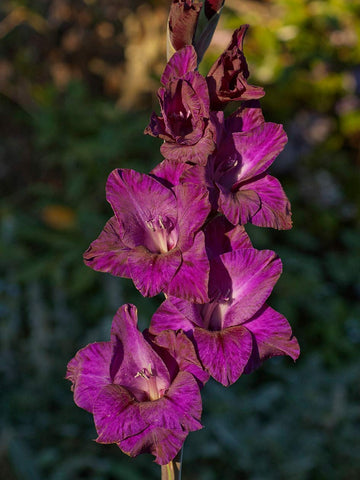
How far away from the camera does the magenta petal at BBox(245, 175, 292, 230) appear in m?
0.90

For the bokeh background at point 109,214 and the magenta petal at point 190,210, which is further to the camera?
the bokeh background at point 109,214

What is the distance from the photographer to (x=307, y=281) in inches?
145

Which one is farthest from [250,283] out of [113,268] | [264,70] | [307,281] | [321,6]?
[321,6]

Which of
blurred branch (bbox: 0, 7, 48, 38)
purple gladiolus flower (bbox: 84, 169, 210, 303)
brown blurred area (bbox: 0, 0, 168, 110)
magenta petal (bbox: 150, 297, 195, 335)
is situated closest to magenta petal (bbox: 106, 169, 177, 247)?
purple gladiolus flower (bbox: 84, 169, 210, 303)

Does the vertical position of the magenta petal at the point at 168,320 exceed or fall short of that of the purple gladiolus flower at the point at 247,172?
it falls short

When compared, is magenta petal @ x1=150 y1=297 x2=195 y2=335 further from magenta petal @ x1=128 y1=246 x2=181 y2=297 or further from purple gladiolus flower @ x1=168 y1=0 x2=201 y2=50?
purple gladiolus flower @ x1=168 y1=0 x2=201 y2=50

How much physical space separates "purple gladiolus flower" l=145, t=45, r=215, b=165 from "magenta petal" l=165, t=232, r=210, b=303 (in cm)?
13

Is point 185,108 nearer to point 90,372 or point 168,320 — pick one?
point 168,320

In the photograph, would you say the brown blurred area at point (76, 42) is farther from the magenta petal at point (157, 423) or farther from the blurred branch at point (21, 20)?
the magenta petal at point (157, 423)

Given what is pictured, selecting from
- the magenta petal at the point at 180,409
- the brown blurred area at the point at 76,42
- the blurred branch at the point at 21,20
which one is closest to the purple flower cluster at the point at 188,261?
the magenta petal at the point at 180,409

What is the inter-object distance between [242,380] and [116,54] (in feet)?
13.3

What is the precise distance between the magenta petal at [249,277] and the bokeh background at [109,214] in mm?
1553

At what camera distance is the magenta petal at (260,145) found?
3.02ft

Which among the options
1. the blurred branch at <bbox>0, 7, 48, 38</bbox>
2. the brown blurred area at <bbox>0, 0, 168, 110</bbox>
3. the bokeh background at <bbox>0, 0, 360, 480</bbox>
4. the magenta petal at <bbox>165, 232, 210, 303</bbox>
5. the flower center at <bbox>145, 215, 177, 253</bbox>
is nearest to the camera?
the magenta petal at <bbox>165, 232, 210, 303</bbox>
